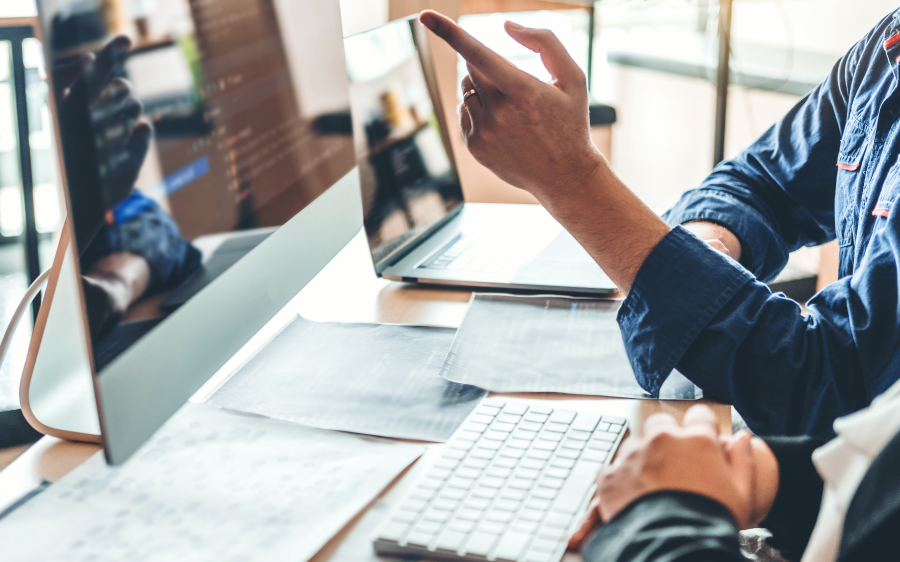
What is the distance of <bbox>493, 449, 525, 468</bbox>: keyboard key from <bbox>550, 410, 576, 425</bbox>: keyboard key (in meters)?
0.06

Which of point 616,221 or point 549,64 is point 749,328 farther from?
point 549,64

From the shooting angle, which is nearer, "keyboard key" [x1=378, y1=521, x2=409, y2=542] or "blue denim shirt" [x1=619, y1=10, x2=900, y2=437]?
"keyboard key" [x1=378, y1=521, x2=409, y2=542]

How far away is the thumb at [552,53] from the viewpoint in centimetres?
73

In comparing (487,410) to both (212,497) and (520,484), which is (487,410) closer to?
(520,484)

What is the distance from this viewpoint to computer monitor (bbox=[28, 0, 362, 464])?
0.44 meters

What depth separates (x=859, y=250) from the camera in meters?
0.87

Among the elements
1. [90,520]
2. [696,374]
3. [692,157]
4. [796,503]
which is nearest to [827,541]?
[796,503]

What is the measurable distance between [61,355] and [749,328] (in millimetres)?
598

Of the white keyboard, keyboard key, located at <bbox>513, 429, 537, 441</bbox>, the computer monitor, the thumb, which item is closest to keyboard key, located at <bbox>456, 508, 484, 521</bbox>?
the white keyboard

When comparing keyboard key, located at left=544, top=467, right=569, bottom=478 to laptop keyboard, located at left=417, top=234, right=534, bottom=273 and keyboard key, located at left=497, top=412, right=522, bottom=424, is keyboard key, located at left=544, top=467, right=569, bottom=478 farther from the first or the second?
laptop keyboard, located at left=417, top=234, right=534, bottom=273

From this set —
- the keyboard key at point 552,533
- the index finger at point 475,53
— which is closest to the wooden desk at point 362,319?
the keyboard key at point 552,533

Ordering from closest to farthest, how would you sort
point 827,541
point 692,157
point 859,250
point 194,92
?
point 827,541, point 194,92, point 859,250, point 692,157

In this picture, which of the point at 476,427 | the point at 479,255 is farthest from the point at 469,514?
the point at 479,255

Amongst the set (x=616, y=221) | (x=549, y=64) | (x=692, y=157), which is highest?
(x=549, y=64)
